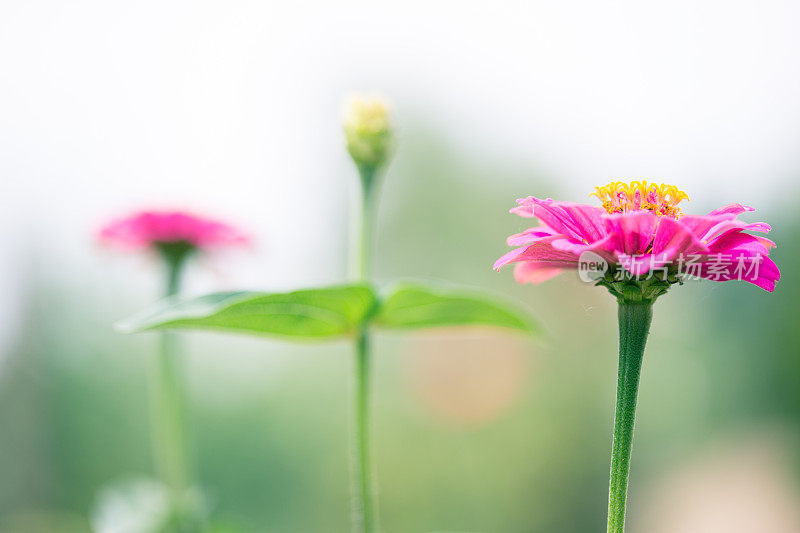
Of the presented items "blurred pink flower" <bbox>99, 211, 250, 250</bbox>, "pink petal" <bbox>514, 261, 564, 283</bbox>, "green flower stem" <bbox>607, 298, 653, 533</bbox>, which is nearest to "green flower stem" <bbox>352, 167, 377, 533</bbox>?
"pink petal" <bbox>514, 261, 564, 283</bbox>

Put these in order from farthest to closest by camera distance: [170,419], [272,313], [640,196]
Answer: [170,419], [272,313], [640,196]

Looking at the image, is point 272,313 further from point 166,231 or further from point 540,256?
point 166,231

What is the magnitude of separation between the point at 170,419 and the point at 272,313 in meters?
0.68

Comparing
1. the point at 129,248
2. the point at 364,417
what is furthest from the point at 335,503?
the point at 364,417

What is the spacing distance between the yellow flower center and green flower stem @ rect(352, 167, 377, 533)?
0.46 meters

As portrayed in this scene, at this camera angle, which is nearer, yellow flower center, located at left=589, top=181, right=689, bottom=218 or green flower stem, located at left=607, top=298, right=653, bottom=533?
green flower stem, located at left=607, top=298, right=653, bottom=533

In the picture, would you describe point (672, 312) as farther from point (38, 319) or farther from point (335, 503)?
point (38, 319)

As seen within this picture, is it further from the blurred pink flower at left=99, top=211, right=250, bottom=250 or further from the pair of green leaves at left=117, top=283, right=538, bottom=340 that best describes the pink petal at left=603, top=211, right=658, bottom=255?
the blurred pink flower at left=99, top=211, right=250, bottom=250

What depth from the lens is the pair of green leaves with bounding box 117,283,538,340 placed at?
0.97 meters

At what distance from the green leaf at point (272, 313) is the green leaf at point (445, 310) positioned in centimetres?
5

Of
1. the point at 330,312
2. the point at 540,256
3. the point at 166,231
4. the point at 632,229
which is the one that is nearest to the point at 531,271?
the point at 540,256

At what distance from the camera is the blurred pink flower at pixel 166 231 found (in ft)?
6.38

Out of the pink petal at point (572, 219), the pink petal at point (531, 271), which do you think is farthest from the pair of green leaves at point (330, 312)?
the pink petal at point (572, 219)

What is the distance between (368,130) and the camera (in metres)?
1.33
